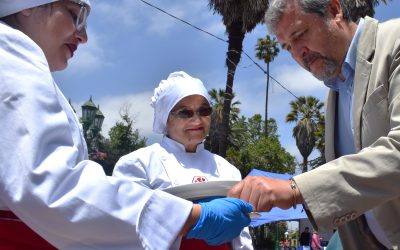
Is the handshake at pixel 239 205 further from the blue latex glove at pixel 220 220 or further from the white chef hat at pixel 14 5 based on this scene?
the white chef hat at pixel 14 5

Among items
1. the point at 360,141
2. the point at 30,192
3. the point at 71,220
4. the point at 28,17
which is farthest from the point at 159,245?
the point at 360,141

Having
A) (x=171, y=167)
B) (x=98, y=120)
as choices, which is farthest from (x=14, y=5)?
(x=98, y=120)

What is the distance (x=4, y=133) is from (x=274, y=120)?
55214 mm

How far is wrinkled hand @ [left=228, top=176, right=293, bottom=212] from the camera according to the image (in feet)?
6.67

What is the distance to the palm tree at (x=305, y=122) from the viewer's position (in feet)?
146

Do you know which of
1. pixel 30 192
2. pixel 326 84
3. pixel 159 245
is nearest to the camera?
pixel 30 192

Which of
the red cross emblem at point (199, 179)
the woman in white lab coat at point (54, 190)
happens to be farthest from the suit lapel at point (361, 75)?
the red cross emblem at point (199, 179)

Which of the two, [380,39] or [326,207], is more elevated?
[380,39]

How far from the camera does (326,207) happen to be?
2066 millimetres

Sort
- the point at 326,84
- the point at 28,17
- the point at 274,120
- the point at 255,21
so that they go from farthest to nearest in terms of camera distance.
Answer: the point at 274,120 < the point at 255,21 < the point at 326,84 < the point at 28,17

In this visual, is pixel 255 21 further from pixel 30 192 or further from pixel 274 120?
pixel 274 120

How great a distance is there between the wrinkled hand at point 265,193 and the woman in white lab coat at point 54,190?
1.08ft

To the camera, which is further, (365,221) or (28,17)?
(365,221)

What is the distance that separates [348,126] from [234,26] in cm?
1568
